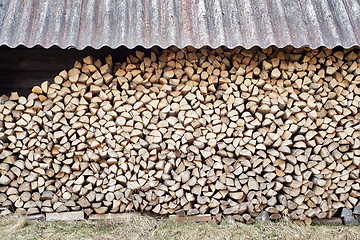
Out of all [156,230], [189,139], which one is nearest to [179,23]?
[189,139]

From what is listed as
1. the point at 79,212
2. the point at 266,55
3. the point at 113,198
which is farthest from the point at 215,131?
the point at 79,212

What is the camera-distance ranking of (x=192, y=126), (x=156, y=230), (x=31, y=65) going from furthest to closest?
(x=31, y=65), (x=192, y=126), (x=156, y=230)

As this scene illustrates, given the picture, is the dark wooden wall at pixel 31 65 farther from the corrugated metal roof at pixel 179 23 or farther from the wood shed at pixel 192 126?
the corrugated metal roof at pixel 179 23

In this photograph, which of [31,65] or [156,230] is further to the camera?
[31,65]

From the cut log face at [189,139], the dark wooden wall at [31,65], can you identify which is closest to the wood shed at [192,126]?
the cut log face at [189,139]

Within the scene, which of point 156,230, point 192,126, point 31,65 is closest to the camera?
point 156,230

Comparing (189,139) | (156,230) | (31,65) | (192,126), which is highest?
(31,65)

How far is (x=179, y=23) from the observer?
3.70m

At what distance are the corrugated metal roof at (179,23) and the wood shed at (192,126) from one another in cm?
2

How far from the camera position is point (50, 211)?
12.4ft

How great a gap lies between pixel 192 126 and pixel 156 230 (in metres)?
1.08

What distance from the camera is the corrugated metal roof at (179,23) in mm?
3525

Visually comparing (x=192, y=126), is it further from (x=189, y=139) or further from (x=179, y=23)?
(x=179, y=23)

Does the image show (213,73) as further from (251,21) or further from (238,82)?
(251,21)
